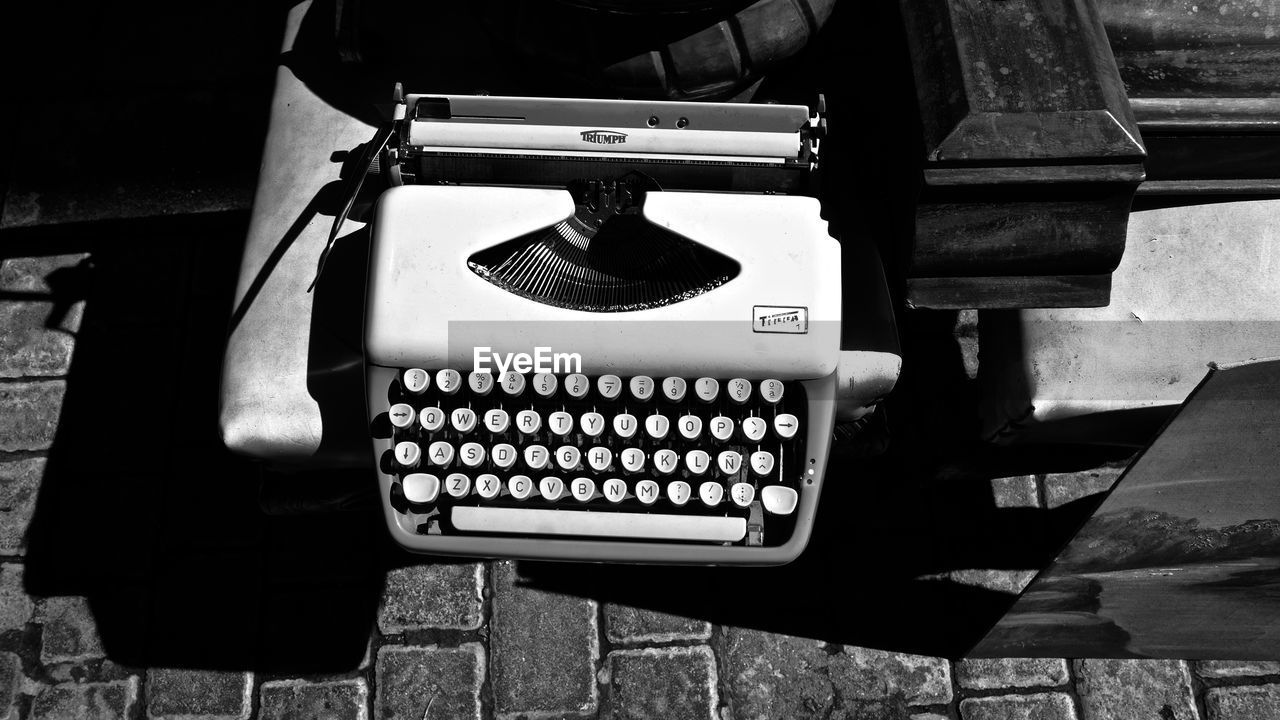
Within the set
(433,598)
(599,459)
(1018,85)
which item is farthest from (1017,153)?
(433,598)

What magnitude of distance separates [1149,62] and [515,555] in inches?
84.9

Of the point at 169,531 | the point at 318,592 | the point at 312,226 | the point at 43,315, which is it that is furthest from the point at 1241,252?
the point at 43,315

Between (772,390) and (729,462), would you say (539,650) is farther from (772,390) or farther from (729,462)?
(772,390)

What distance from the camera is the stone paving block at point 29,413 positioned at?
362 cm

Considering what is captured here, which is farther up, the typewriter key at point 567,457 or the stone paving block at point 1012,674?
the typewriter key at point 567,457

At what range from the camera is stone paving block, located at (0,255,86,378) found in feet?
12.2

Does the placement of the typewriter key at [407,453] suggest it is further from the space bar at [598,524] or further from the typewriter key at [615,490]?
the typewriter key at [615,490]

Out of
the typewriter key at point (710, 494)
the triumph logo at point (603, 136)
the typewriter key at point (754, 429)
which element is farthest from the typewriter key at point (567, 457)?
the triumph logo at point (603, 136)

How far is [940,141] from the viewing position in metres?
2.32

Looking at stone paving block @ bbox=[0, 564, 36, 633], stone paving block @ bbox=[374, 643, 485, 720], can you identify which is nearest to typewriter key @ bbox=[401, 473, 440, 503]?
stone paving block @ bbox=[374, 643, 485, 720]

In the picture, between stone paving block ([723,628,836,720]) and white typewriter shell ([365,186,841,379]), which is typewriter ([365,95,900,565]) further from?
stone paving block ([723,628,836,720])

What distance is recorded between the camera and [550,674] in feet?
10.9

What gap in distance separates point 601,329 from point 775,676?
1.57 m

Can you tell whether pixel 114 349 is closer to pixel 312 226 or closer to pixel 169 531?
pixel 169 531
